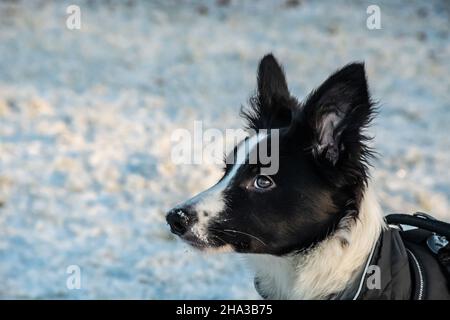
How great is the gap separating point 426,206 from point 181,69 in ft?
17.6

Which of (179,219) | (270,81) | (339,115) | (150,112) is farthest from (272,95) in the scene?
(150,112)

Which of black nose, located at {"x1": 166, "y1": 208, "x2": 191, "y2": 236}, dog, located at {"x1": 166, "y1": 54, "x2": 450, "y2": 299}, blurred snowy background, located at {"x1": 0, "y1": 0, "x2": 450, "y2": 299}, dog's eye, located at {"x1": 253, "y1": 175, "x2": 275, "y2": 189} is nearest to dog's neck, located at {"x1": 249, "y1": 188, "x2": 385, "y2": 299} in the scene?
dog, located at {"x1": 166, "y1": 54, "x2": 450, "y2": 299}

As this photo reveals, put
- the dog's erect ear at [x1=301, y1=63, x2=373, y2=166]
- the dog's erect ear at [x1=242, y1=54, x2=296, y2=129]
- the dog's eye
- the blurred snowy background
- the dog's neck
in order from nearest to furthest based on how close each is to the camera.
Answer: the dog's erect ear at [x1=301, y1=63, x2=373, y2=166] < the dog's neck < the dog's eye < the dog's erect ear at [x1=242, y1=54, x2=296, y2=129] < the blurred snowy background

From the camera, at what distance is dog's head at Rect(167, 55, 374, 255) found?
3363 mm

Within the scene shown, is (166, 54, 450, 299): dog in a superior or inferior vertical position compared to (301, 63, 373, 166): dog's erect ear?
inferior

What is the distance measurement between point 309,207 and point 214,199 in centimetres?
45

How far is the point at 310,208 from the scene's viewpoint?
340 centimetres

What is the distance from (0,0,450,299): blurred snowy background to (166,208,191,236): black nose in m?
1.98

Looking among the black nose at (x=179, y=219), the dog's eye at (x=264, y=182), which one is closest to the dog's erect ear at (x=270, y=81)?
the dog's eye at (x=264, y=182)

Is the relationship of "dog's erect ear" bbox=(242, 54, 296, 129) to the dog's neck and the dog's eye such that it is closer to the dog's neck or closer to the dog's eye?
the dog's eye

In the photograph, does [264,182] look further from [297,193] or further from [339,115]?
[339,115]

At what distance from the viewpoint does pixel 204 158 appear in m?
7.79
